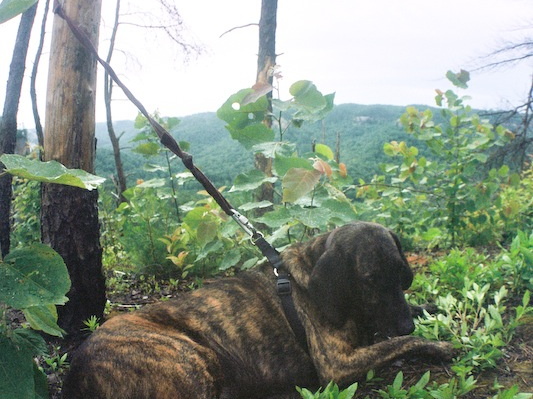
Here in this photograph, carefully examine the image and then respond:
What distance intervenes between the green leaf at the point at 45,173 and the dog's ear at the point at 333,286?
1.72m

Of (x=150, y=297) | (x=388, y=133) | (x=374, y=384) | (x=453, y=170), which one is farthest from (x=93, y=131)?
(x=388, y=133)

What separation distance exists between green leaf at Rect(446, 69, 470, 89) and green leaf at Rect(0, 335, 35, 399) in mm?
5706

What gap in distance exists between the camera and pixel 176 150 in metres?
3.06

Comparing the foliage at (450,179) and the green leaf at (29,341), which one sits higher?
the foliage at (450,179)

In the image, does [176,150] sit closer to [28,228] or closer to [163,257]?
[163,257]

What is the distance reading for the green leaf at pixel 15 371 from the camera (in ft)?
6.30

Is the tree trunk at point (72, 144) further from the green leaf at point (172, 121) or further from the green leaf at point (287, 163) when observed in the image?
the green leaf at point (172, 121)

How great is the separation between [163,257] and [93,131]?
2.02 m

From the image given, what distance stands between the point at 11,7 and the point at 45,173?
0.61 meters

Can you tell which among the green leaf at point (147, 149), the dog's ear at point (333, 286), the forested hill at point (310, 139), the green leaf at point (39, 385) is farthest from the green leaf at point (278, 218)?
the forested hill at point (310, 139)

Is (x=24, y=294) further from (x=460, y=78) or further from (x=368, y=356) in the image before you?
(x=460, y=78)

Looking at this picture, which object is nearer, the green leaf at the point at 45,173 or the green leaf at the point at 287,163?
the green leaf at the point at 45,173

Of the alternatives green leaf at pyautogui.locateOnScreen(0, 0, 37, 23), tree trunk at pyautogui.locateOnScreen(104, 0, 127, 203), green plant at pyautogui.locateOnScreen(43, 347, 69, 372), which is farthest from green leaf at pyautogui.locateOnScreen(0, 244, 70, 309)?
tree trunk at pyautogui.locateOnScreen(104, 0, 127, 203)

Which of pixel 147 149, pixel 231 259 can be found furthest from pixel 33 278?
pixel 147 149
